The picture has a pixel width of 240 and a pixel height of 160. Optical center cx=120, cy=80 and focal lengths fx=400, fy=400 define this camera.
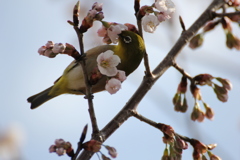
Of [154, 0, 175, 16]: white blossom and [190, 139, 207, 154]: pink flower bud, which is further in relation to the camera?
[190, 139, 207, 154]: pink flower bud

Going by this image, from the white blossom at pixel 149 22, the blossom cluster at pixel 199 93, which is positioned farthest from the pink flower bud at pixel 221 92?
the white blossom at pixel 149 22

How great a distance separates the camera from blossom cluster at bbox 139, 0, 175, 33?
10.00ft

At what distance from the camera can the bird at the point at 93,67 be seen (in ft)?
12.8

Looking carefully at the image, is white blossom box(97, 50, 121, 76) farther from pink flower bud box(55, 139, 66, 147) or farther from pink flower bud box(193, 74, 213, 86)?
pink flower bud box(193, 74, 213, 86)

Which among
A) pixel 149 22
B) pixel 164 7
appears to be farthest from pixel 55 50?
pixel 164 7

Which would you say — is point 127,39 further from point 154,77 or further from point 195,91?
point 195,91

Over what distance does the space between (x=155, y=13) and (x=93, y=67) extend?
1.27 meters

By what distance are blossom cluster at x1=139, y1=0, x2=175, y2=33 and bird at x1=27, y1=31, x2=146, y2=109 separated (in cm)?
65


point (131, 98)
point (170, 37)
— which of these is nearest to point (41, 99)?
point (131, 98)

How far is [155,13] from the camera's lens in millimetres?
3121

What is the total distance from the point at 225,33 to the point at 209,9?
2.01 ft

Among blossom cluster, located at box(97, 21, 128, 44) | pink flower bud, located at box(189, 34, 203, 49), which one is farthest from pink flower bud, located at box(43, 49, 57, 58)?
pink flower bud, located at box(189, 34, 203, 49)

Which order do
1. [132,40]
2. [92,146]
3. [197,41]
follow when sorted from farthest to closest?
[197,41], [132,40], [92,146]

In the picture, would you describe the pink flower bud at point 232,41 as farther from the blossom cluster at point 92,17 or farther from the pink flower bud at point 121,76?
the blossom cluster at point 92,17
